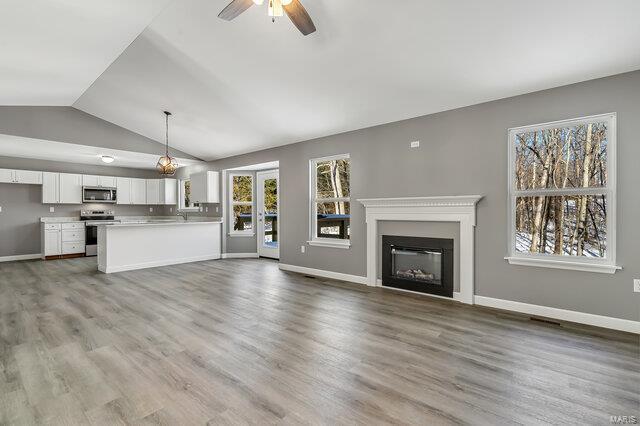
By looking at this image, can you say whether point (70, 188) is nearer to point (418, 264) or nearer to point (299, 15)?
point (299, 15)

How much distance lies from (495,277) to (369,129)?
271 cm

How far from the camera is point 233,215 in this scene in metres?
7.50

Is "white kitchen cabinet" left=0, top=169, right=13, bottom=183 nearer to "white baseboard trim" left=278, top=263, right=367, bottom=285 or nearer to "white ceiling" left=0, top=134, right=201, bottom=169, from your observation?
"white ceiling" left=0, top=134, right=201, bottom=169

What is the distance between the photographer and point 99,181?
Answer: 8.05 m

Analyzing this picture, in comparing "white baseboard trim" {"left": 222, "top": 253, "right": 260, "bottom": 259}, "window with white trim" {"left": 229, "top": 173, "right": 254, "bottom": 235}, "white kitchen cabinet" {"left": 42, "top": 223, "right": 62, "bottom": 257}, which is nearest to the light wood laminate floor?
"white baseboard trim" {"left": 222, "top": 253, "right": 260, "bottom": 259}

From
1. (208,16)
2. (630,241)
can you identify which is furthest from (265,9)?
(630,241)

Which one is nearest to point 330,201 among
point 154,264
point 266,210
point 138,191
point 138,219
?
point 266,210

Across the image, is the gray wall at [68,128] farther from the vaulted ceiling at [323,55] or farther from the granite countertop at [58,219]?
the granite countertop at [58,219]

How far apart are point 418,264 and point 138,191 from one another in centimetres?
810

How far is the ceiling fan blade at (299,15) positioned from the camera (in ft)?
7.10

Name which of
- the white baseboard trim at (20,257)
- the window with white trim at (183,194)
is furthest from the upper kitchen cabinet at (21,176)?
the window with white trim at (183,194)

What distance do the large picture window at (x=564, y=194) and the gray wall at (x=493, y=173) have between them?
0.09m

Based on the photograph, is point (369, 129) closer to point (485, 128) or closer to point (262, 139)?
point (485, 128)

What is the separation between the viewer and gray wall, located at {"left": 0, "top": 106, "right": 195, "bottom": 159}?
4.98 m
